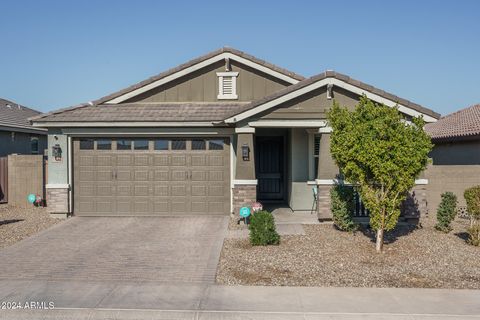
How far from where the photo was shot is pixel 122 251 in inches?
362

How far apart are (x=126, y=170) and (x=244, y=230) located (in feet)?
14.9

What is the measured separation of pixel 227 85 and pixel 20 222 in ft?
26.0

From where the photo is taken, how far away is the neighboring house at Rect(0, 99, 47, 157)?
19.7 meters

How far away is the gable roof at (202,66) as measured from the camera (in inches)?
561

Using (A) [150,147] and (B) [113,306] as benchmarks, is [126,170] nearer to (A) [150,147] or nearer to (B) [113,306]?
(A) [150,147]

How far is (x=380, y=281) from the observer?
7.06 meters

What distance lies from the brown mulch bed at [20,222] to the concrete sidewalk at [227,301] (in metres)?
3.97

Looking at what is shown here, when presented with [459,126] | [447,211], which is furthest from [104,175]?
[459,126]

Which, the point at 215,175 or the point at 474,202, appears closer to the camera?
the point at 474,202

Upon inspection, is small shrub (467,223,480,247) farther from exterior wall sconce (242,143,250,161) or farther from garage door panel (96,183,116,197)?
garage door panel (96,183,116,197)

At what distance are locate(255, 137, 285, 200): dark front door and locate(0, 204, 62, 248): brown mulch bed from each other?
282 inches

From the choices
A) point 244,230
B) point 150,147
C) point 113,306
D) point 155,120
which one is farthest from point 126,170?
point 113,306

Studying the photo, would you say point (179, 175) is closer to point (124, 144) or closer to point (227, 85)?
point (124, 144)

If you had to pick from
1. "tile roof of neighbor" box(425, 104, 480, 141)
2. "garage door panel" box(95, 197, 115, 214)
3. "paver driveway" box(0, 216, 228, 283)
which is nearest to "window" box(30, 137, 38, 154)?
"garage door panel" box(95, 197, 115, 214)
